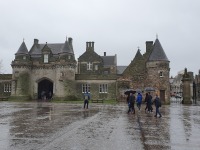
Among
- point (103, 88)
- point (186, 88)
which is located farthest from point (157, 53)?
point (103, 88)

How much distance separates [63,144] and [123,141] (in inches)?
85.9

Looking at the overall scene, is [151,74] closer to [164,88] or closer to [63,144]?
[164,88]

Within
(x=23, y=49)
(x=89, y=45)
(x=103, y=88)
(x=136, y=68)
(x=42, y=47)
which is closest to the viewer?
(x=136, y=68)

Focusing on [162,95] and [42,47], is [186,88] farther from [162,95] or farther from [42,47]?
[42,47]

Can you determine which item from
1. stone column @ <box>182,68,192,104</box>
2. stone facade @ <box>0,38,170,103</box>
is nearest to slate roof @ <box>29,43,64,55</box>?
stone facade @ <box>0,38,170,103</box>

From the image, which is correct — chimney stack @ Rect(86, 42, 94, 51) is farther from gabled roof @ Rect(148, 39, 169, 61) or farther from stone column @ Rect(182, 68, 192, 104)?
stone column @ Rect(182, 68, 192, 104)

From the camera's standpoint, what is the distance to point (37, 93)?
5472cm

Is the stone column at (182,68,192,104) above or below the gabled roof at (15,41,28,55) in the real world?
below

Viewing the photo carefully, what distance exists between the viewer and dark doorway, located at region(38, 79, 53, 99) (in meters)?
56.2

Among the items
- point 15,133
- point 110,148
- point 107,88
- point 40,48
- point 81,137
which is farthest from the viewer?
point 40,48

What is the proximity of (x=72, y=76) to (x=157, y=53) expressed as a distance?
15974 millimetres

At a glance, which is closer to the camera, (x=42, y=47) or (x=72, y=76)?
(x=72, y=76)

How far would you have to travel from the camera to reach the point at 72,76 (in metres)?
52.2

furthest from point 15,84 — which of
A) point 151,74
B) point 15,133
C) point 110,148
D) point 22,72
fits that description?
point 110,148
